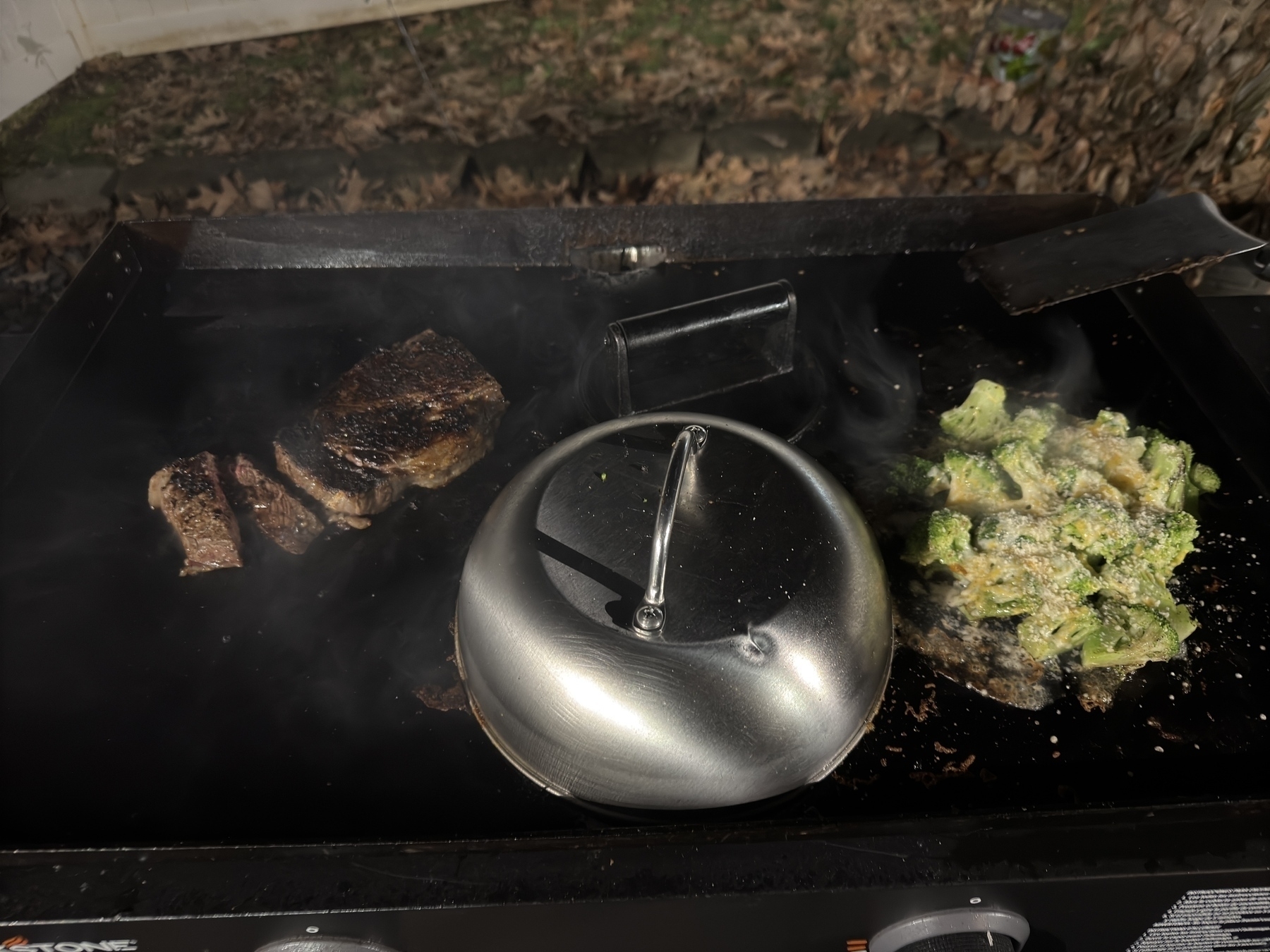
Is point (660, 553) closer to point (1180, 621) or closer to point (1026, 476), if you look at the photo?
point (1026, 476)

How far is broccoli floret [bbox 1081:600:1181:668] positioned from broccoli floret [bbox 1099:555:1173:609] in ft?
0.11

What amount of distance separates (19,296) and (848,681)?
17.2 ft

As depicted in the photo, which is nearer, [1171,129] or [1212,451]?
[1212,451]

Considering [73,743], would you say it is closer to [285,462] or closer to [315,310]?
[285,462]

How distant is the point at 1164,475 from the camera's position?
2.42 metres

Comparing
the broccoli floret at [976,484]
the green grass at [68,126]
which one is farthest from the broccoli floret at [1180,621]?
the green grass at [68,126]

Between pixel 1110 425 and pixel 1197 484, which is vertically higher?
pixel 1110 425

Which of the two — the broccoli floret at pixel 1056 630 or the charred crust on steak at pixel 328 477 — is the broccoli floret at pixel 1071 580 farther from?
the charred crust on steak at pixel 328 477

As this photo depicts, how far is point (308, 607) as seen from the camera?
2.46 metres

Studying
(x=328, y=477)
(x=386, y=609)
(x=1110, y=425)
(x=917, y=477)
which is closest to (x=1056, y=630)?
(x=917, y=477)

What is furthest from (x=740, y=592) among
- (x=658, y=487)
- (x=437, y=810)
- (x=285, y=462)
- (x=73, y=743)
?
(x=73, y=743)

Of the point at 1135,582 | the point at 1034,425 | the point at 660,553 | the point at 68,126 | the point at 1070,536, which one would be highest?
the point at 68,126

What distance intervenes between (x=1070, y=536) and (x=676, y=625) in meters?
1.32

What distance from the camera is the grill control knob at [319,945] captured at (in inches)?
68.7
